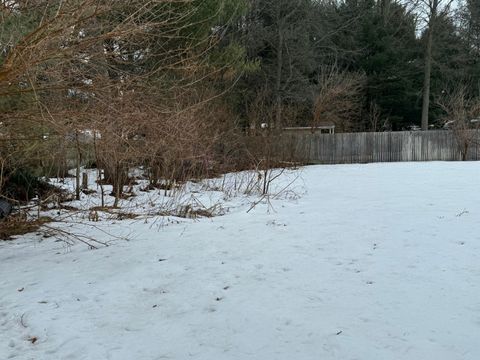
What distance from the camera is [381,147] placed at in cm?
2480

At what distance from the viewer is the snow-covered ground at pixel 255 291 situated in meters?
3.39

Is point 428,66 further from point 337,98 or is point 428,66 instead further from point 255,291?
point 255,291

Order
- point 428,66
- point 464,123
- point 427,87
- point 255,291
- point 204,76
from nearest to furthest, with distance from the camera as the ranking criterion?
point 255,291, point 204,76, point 464,123, point 427,87, point 428,66

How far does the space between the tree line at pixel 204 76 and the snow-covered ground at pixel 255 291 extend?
59.6 inches

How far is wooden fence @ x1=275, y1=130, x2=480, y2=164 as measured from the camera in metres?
24.1

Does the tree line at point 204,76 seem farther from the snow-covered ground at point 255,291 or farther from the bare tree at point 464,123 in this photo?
the snow-covered ground at point 255,291

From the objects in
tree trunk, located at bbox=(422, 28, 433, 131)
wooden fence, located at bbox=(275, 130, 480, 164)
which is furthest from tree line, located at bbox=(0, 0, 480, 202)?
wooden fence, located at bbox=(275, 130, 480, 164)

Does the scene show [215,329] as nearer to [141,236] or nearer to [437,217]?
[141,236]

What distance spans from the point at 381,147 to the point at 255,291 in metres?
21.6

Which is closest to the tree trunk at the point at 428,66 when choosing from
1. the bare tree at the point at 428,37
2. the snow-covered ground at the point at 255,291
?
the bare tree at the point at 428,37

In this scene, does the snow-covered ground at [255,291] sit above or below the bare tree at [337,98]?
below

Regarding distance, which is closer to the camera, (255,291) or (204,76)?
(255,291)

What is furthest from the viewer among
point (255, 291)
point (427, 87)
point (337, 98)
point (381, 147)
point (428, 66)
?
point (428, 66)

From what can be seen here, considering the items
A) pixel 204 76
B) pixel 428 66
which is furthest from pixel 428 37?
pixel 204 76
